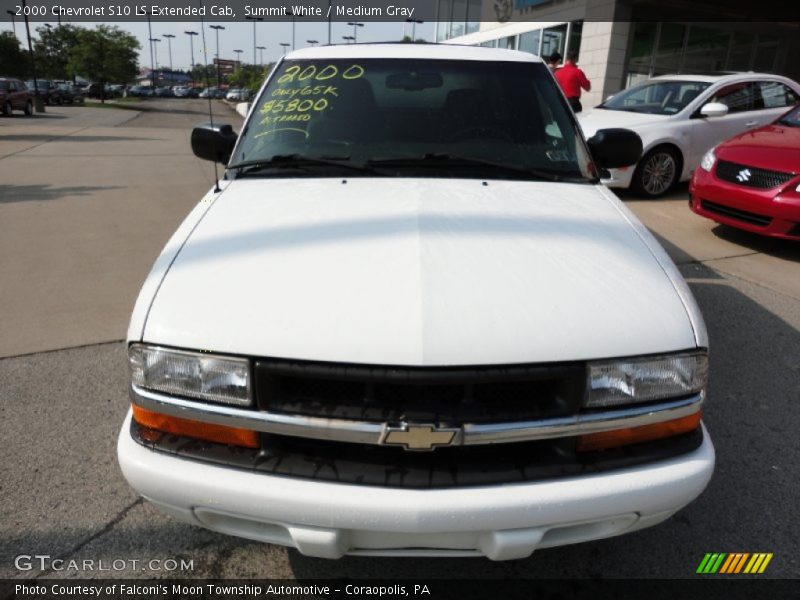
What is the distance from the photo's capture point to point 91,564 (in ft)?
6.75

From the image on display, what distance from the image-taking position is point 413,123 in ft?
9.17

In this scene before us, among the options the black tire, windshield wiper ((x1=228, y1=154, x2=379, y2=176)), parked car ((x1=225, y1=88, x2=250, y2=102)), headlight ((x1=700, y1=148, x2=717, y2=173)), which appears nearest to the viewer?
windshield wiper ((x1=228, y1=154, x2=379, y2=176))

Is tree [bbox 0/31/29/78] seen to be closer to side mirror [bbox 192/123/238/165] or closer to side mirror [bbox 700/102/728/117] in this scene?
side mirror [bbox 700/102/728/117]

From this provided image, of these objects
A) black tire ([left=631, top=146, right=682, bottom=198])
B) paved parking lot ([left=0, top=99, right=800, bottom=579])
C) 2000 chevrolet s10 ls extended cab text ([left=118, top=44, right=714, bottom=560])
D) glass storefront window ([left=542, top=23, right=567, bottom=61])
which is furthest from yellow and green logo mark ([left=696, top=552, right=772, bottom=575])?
glass storefront window ([left=542, top=23, right=567, bottom=61])

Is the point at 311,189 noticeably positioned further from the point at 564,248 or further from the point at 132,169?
the point at 132,169

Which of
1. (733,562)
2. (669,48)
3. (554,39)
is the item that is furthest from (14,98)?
(733,562)

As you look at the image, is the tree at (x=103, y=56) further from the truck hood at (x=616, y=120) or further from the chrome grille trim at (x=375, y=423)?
the chrome grille trim at (x=375, y=423)

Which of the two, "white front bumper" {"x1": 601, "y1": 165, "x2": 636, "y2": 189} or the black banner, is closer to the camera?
the black banner

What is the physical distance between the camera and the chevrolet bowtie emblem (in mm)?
1521

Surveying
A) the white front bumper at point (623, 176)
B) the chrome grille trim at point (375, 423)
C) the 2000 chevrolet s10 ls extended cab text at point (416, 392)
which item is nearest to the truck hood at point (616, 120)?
the white front bumper at point (623, 176)

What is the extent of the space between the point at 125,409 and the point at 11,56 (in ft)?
181

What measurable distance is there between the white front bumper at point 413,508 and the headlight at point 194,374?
197 mm

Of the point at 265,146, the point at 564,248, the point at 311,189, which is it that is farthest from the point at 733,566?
the point at 265,146

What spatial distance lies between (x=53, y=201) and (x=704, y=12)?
699 inches
